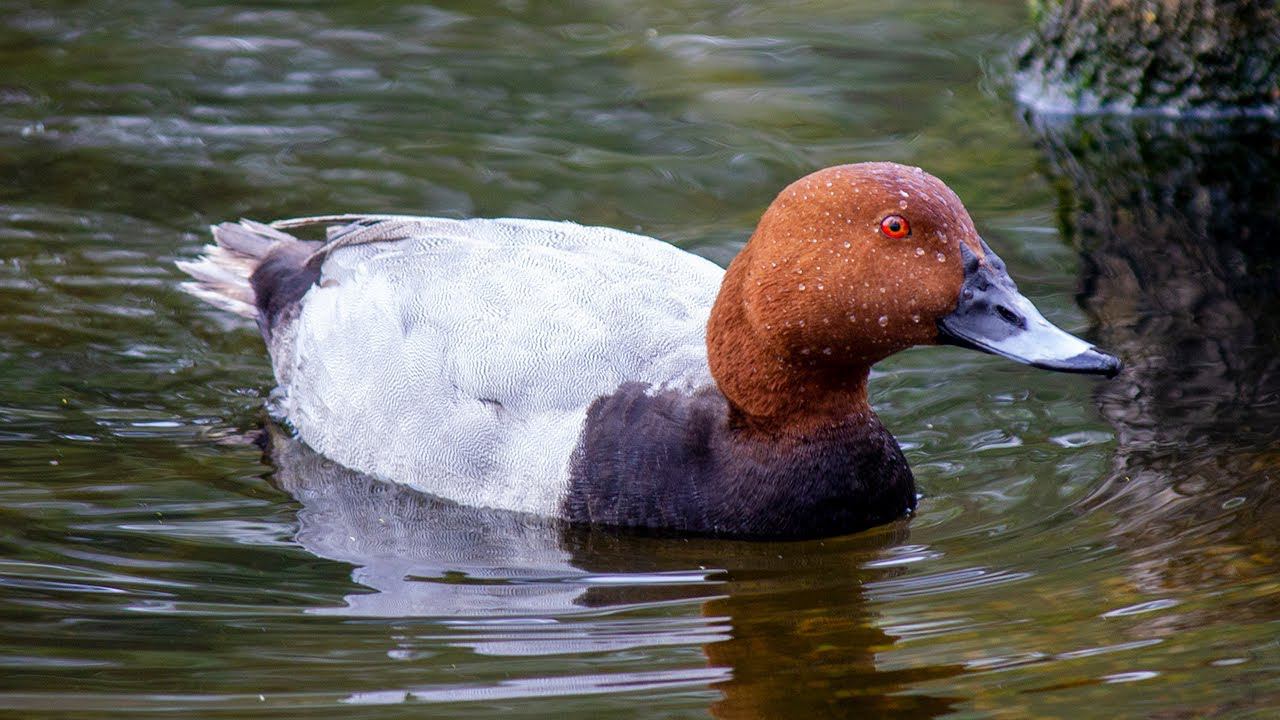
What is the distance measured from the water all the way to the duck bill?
1.96ft

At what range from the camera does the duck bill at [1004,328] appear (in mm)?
4570

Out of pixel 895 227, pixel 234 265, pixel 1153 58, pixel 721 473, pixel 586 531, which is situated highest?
pixel 895 227

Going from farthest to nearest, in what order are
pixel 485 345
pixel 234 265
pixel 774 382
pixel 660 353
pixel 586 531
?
1. pixel 234 265
2. pixel 485 345
3. pixel 660 353
4. pixel 586 531
5. pixel 774 382

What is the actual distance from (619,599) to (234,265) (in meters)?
2.92

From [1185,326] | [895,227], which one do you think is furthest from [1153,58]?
[895,227]

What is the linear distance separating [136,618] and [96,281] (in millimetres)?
3096

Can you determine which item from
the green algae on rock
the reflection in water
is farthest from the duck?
the green algae on rock

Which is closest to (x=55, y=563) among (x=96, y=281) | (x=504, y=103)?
(x=96, y=281)

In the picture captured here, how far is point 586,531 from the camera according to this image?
531 centimetres

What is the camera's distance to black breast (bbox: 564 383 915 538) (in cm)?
515

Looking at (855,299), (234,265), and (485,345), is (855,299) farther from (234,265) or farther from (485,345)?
(234,265)

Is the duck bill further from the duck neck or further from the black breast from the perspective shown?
the black breast

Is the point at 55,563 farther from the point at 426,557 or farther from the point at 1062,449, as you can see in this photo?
the point at 1062,449

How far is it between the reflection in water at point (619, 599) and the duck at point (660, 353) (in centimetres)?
11
